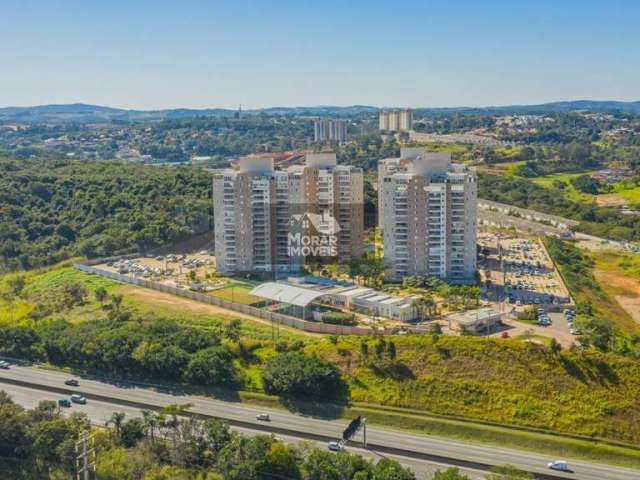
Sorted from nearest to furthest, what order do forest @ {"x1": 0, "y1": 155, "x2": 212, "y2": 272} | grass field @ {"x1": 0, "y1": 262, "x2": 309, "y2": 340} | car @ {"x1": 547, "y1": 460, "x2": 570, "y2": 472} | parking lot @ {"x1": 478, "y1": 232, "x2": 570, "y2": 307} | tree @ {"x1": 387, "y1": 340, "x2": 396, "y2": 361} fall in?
1. car @ {"x1": 547, "y1": 460, "x2": 570, "y2": 472}
2. tree @ {"x1": 387, "y1": 340, "x2": 396, "y2": 361}
3. grass field @ {"x1": 0, "y1": 262, "x2": 309, "y2": 340}
4. parking lot @ {"x1": 478, "y1": 232, "x2": 570, "y2": 307}
5. forest @ {"x1": 0, "y1": 155, "x2": 212, "y2": 272}

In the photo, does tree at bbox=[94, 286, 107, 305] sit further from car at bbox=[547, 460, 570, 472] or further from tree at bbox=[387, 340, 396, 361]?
car at bbox=[547, 460, 570, 472]

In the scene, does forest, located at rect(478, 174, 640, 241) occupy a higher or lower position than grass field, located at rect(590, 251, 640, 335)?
higher

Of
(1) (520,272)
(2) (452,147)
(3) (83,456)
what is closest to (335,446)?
(3) (83,456)

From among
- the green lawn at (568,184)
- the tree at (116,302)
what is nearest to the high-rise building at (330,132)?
the green lawn at (568,184)

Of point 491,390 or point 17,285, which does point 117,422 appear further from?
point 17,285

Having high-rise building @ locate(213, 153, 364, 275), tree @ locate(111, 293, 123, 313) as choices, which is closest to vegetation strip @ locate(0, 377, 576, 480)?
tree @ locate(111, 293, 123, 313)

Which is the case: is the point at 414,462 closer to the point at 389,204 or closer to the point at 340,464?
the point at 340,464
